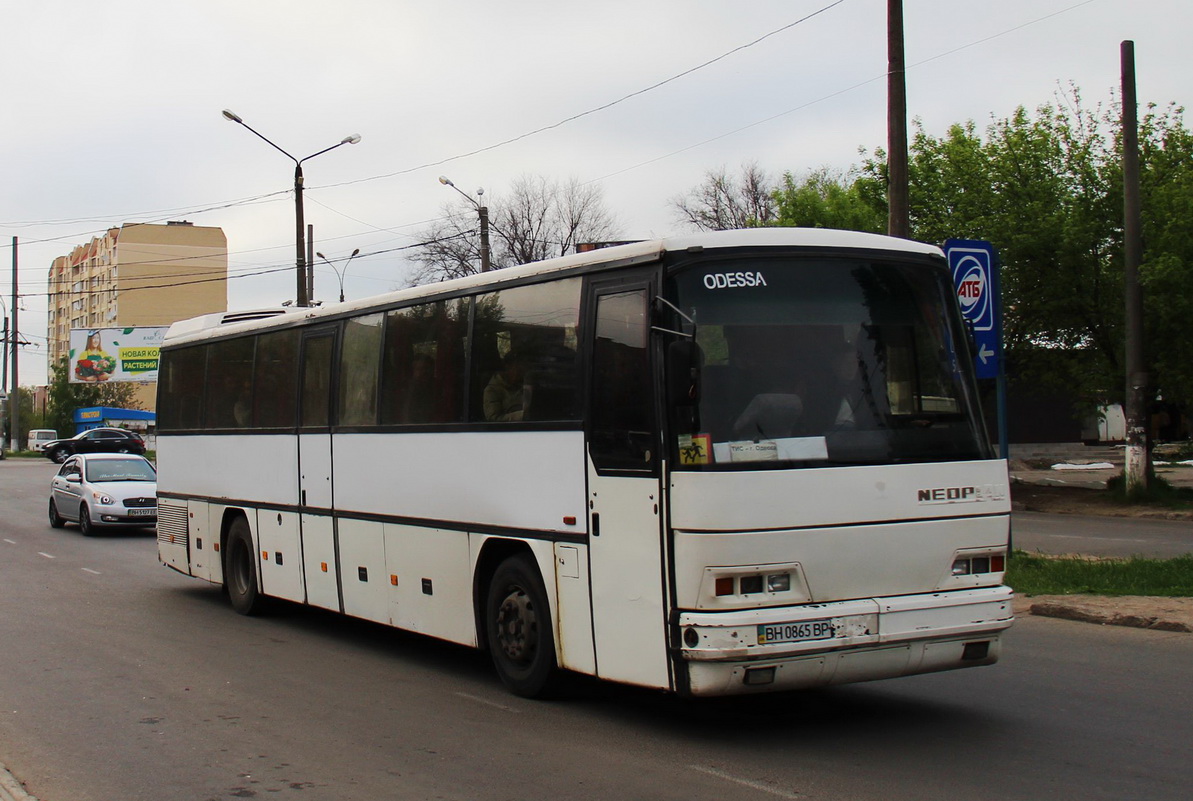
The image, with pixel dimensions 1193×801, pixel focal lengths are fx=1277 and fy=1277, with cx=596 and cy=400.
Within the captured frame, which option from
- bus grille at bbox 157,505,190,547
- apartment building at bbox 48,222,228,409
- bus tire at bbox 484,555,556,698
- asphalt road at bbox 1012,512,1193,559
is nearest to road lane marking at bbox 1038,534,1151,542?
asphalt road at bbox 1012,512,1193,559

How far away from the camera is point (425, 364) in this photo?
9727mm

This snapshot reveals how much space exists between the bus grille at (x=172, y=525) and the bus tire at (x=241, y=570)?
1.40m

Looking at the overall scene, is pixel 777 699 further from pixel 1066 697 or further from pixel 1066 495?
pixel 1066 495

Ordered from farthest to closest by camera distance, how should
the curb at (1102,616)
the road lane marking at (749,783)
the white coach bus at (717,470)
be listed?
the curb at (1102,616) → the white coach bus at (717,470) → the road lane marking at (749,783)

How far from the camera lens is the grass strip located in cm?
1206

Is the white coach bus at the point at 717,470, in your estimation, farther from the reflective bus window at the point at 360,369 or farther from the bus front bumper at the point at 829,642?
the reflective bus window at the point at 360,369

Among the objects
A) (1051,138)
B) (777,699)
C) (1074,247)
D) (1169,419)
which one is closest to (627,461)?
(777,699)

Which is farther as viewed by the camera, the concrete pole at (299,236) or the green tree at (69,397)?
the green tree at (69,397)

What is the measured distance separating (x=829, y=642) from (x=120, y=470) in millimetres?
21407

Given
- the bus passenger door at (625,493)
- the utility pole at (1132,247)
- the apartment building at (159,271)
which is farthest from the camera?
the apartment building at (159,271)

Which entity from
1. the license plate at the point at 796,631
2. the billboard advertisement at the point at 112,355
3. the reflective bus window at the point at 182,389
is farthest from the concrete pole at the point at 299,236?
the billboard advertisement at the point at 112,355

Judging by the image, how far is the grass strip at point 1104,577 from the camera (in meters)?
12.1

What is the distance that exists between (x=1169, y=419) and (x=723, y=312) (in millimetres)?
42459

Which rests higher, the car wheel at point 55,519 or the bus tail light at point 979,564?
the bus tail light at point 979,564
